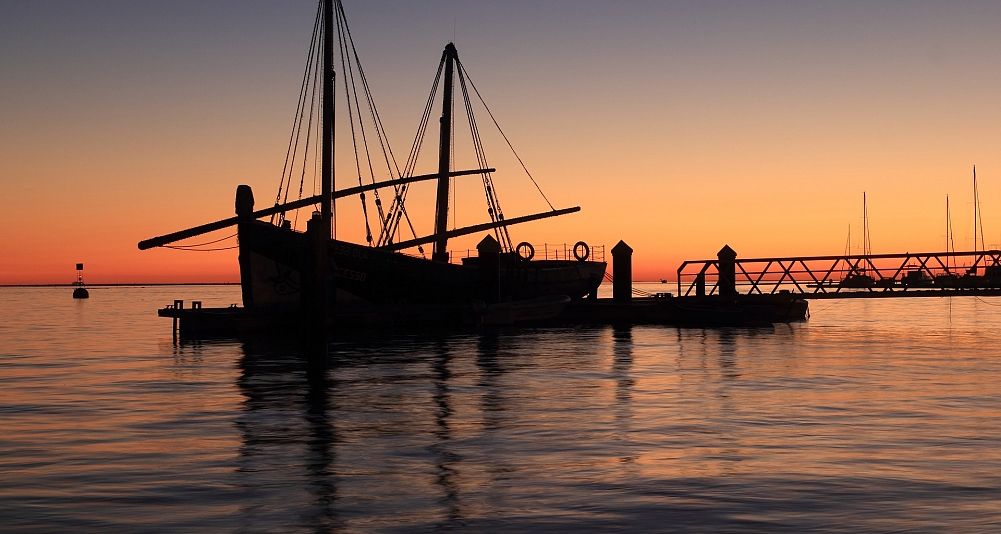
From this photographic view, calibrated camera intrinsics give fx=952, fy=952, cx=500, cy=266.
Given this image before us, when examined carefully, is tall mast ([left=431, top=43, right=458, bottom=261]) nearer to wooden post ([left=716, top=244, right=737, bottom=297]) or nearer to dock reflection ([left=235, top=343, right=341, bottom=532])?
wooden post ([left=716, top=244, right=737, bottom=297])

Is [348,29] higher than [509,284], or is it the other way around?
[348,29]

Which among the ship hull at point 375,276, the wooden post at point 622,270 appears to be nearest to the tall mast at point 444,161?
the ship hull at point 375,276

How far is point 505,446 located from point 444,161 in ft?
130

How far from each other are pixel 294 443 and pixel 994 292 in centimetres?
4302

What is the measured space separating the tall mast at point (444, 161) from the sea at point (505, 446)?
22.1m

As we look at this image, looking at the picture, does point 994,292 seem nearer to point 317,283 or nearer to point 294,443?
point 317,283

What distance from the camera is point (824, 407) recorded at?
19125 mm

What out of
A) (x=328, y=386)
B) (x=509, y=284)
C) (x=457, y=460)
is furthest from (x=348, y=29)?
(x=457, y=460)

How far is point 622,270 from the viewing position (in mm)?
55312

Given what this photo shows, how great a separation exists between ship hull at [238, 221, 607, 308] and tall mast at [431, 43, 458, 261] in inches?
77.8

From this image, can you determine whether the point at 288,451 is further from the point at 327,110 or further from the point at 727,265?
the point at 727,265

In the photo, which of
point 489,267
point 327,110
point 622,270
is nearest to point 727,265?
point 622,270

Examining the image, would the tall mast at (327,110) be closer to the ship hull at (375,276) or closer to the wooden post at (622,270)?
the ship hull at (375,276)

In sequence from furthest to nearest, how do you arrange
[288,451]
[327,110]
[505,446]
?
[327,110]
[505,446]
[288,451]
